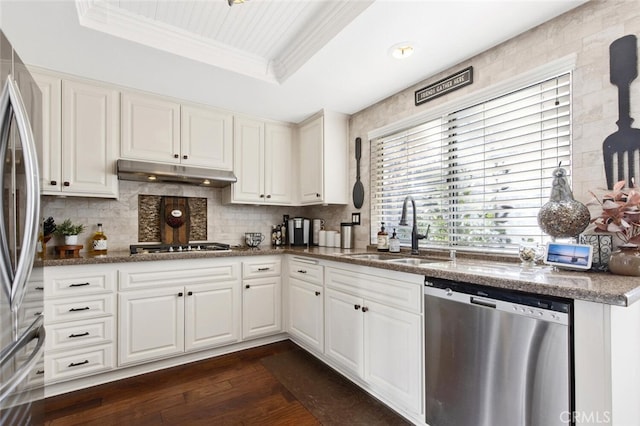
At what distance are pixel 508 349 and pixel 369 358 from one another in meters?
0.96

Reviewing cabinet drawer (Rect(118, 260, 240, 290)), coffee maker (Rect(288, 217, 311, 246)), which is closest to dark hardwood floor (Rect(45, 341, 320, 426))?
cabinet drawer (Rect(118, 260, 240, 290))

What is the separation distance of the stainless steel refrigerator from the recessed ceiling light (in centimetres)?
191

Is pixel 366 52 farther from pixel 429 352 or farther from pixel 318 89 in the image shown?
pixel 429 352

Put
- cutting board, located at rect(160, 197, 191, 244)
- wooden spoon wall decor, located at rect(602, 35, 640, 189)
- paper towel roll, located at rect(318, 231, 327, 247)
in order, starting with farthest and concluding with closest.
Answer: paper towel roll, located at rect(318, 231, 327, 247) < cutting board, located at rect(160, 197, 191, 244) < wooden spoon wall decor, located at rect(602, 35, 640, 189)

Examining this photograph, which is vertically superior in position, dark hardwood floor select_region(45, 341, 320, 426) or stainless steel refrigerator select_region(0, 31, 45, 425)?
stainless steel refrigerator select_region(0, 31, 45, 425)

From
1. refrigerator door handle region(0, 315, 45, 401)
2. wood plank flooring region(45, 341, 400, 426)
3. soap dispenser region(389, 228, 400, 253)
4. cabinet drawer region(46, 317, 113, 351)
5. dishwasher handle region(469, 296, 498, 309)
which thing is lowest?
wood plank flooring region(45, 341, 400, 426)

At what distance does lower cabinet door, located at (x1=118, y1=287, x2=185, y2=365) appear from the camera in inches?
93.0

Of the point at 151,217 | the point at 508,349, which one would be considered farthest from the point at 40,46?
the point at 508,349

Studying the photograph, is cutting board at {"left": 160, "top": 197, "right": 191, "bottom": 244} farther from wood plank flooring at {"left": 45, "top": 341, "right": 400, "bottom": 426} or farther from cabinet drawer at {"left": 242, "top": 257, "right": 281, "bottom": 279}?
wood plank flooring at {"left": 45, "top": 341, "right": 400, "bottom": 426}

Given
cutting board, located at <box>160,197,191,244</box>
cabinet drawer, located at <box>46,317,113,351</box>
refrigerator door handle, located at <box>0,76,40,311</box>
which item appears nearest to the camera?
refrigerator door handle, located at <box>0,76,40,311</box>

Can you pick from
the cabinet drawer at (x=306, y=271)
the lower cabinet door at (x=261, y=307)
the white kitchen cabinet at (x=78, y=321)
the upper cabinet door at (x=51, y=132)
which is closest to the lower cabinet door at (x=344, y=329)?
the cabinet drawer at (x=306, y=271)

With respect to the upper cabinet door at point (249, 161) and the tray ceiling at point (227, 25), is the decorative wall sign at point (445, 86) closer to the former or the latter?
the tray ceiling at point (227, 25)

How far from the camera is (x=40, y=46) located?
2053 mm

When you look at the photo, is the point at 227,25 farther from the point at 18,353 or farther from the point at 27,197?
the point at 18,353
